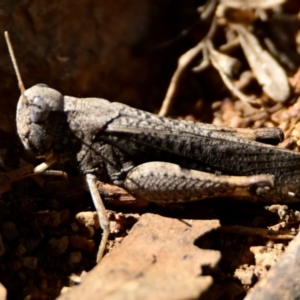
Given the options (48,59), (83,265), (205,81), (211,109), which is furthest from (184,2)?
(83,265)

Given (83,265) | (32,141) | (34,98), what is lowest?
(83,265)

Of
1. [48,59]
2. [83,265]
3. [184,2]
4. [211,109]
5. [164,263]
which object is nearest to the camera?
[164,263]

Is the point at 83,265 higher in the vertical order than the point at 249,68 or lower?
lower

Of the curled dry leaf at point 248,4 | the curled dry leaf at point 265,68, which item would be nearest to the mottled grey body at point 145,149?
the curled dry leaf at point 265,68

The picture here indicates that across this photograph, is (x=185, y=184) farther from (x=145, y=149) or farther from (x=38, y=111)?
(x=38, y=111)

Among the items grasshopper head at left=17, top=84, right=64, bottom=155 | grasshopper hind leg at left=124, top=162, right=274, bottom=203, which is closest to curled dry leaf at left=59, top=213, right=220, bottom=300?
grasshopper hind leg at left=124, top=162, right=274, bottom=203

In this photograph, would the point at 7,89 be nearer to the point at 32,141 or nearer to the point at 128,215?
the point at 32,141

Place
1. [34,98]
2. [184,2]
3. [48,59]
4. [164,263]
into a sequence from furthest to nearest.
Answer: [184,2]
[48,59]
[34,98]
[164,263]
